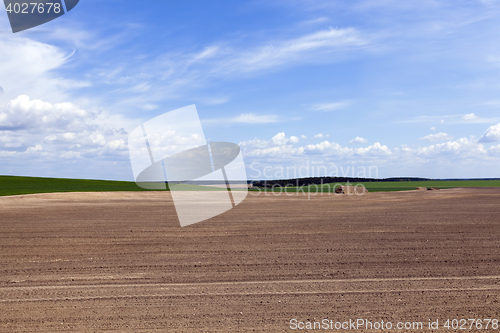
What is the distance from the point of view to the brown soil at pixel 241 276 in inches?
247

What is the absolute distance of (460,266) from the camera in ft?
30.6

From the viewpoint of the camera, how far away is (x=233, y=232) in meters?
14.6

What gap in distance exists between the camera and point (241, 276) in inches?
335

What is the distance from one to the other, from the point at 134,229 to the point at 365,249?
996cm

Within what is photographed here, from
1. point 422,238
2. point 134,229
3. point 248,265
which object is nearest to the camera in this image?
point 248,265

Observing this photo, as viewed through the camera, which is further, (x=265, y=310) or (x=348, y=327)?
(x=265, y=310)

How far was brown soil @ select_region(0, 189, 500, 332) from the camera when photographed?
629 cm

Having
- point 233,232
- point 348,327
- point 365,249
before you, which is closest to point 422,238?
point 365,249

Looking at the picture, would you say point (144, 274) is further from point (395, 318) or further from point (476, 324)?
point (476, 324)

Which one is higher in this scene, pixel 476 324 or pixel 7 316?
pixel 7 316

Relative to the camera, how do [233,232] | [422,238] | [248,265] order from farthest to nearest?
1. [233,232]
2. [422,238]
3. [248,265]

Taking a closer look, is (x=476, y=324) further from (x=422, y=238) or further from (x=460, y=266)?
(x=422, y=238)

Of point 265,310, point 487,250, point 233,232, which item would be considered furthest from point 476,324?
point 233,232

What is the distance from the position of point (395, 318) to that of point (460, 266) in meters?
4.37
